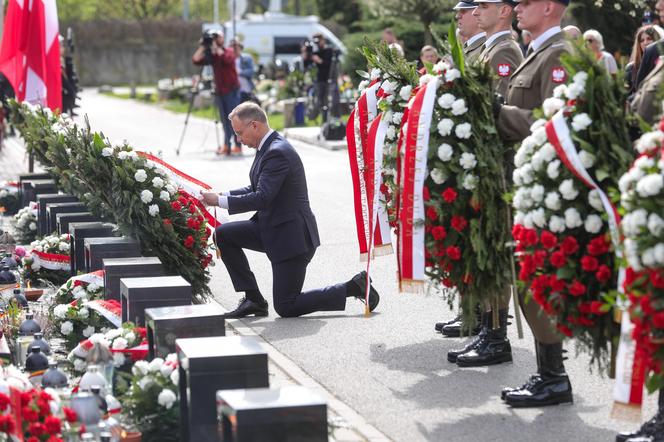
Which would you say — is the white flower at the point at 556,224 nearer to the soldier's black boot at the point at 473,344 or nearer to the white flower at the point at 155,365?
the white flower at the point at 155,365

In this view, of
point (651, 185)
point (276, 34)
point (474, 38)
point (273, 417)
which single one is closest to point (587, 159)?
point (651, 185)

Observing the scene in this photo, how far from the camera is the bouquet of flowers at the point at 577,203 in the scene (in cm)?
571

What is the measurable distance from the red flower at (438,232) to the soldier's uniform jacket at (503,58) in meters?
1.45

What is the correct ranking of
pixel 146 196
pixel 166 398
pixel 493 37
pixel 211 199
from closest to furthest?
pixel 166 398 → pixel 493 37 → pixel 211 199 → pixel 146 196

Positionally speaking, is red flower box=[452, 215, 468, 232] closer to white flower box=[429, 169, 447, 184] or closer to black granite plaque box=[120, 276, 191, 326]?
white flower box=[429, 169, 447, 184]

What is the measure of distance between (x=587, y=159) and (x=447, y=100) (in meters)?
1.23

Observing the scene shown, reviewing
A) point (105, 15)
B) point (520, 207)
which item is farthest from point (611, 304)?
point (105, 15)

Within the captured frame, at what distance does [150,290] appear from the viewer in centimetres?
760

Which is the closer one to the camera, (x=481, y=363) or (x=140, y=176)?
(x=481, y=363)

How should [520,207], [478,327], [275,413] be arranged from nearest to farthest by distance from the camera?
[275,413], [520,207], [478,327]

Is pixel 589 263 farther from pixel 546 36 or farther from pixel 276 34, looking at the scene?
pixel 276 34

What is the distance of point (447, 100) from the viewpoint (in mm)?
6766

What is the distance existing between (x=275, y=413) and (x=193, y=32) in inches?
2632

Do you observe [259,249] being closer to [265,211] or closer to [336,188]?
[265,211]
